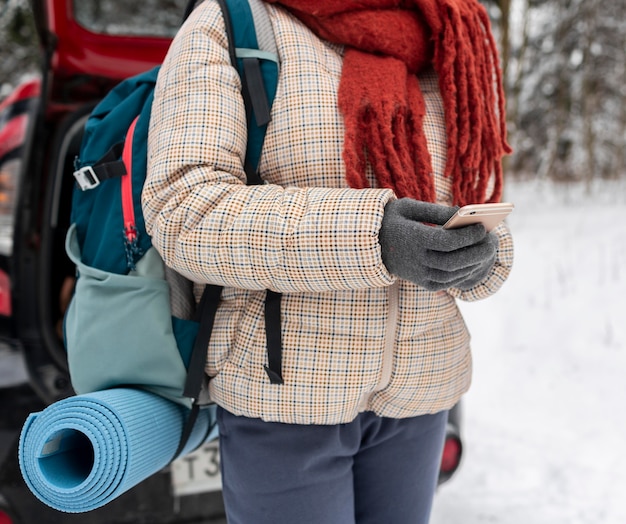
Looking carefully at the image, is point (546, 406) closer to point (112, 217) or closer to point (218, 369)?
point (218, 369)

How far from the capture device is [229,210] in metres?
1.04

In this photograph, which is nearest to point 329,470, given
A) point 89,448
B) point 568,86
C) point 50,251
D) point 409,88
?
point 89,448

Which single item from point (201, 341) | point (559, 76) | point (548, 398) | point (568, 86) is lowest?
point (568, 86)

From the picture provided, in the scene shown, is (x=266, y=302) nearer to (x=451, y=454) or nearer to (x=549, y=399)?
(x=451, y=454)

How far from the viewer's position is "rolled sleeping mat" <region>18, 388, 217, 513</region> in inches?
41.1

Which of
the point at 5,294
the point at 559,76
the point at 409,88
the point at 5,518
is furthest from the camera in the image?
the point at 559,76

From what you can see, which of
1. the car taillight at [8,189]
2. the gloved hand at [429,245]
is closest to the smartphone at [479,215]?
the gloved hand at [429,245]

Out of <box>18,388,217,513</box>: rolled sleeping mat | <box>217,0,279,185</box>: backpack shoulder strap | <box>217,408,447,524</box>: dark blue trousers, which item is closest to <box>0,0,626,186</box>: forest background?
<box>217,0,279,185</box>: backpack shoulder strap

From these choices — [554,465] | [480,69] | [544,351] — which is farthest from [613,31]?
[480,69]

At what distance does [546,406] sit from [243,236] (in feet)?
9.39

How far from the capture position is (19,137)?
2139 millimetres

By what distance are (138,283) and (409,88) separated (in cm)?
71

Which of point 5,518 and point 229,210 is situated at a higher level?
point 229,210

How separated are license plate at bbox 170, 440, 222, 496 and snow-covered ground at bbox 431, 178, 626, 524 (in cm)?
111
